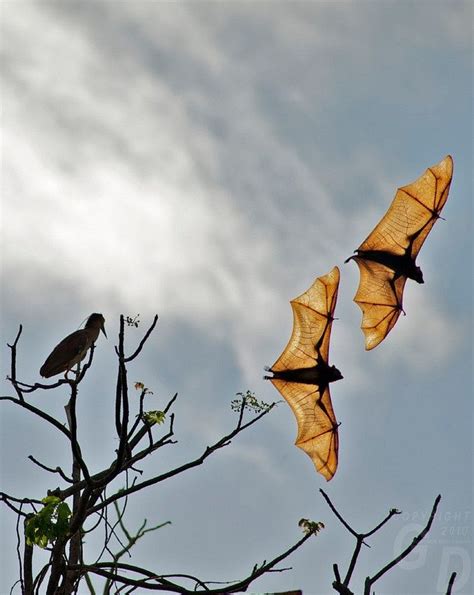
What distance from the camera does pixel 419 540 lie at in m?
4.10

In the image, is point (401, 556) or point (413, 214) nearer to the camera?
point (401, 556)

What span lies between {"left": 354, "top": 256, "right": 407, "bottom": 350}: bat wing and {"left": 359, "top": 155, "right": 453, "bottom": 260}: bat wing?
0.28 m

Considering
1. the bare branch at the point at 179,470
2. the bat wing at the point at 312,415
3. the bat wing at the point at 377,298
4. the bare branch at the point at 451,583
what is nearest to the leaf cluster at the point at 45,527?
the bare branch at the point at 179,470

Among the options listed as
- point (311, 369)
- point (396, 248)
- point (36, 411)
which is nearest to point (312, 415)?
point (311, 369)

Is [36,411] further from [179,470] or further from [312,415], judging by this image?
[312,415]

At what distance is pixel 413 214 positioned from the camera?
10484mm

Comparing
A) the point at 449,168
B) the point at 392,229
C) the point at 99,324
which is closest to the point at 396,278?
the point at 392,229

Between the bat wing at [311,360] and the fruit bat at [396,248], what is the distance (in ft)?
1.90

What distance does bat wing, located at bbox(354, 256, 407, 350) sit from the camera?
10.1m

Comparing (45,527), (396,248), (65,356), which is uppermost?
(396,248)

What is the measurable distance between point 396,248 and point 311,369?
6.52 feet

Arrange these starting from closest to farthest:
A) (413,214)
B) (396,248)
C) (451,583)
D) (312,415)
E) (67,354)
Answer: (451,583) < (67,354) < (312,415) < (396,248) < (413,214)

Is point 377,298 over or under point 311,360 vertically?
over

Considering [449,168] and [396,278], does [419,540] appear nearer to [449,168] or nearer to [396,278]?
[396,278]
